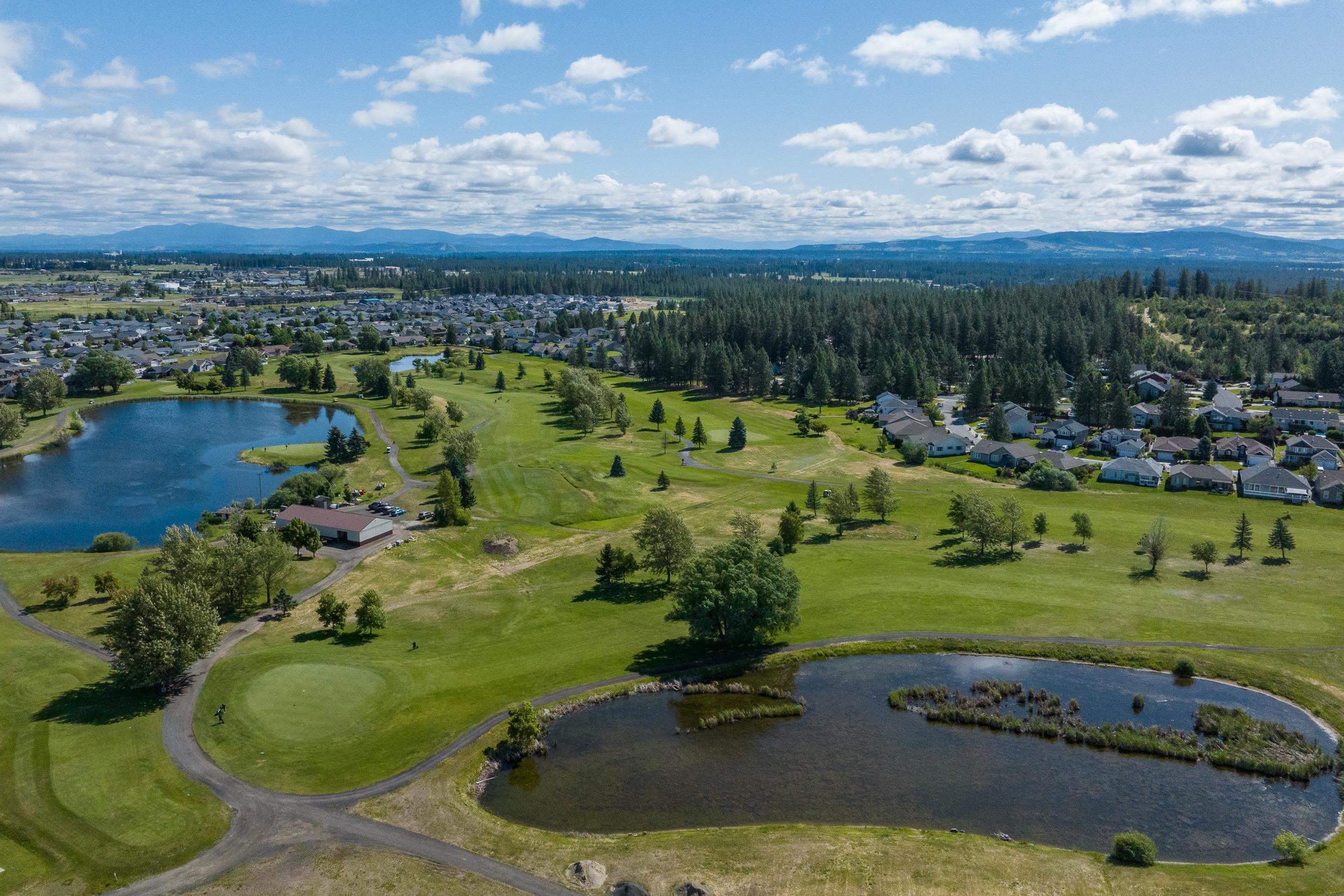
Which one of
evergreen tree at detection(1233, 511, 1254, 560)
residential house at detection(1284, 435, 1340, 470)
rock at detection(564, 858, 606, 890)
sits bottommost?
rock at detection(564, 858, 606, 890)

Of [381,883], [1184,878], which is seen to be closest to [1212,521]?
[1184,878]

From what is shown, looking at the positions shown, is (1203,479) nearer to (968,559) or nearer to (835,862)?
(968,559)

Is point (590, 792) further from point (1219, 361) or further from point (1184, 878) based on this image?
point (1219, 361)

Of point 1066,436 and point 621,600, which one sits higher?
point 1066,436

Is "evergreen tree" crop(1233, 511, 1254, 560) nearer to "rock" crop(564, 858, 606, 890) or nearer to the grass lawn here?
the grass lawn

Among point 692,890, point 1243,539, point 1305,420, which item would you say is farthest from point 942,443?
point 692,890

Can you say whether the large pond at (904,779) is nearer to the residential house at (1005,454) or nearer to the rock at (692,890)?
the rock at (692,890)

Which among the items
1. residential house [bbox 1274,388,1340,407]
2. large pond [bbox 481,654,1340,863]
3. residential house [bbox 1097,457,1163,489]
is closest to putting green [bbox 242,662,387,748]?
large pond [bbox 481,654,1340,863]
